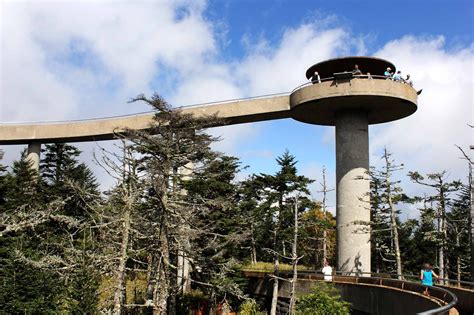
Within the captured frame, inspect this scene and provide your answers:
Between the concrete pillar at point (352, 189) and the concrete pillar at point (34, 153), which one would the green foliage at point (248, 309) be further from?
the concrete pillar at point (34, 153)

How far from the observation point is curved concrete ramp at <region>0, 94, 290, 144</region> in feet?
83.7

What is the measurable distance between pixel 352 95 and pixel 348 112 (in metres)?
1.98

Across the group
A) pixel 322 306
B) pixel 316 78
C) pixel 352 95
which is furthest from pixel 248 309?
pixel 316 78

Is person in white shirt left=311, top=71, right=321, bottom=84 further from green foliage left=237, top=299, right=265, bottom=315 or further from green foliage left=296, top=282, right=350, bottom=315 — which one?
green foliage left=296, top=282, right=350, bottom=315

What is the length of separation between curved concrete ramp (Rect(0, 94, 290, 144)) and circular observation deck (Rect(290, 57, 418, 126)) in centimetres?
136

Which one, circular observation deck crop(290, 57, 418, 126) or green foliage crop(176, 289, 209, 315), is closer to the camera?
circular observation deck crop(290, 57, 418, 126)

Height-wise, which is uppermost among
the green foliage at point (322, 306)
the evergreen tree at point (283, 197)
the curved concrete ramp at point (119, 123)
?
the curved concrete ramp at point (119, 123)

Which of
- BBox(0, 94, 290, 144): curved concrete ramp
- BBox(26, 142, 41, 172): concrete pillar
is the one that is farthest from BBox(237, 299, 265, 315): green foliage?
BBox(26, 142, 41, 172): concrete pillar

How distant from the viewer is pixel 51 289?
55.2 feet

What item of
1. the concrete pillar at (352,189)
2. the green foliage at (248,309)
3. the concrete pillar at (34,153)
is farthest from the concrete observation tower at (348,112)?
the concrete pillar at (34,153)

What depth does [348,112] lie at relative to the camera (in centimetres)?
2431

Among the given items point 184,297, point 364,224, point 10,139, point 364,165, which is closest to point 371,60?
point 364,165

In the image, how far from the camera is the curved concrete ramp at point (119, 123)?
83.7ft

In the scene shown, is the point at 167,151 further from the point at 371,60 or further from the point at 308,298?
the point at 371,60
